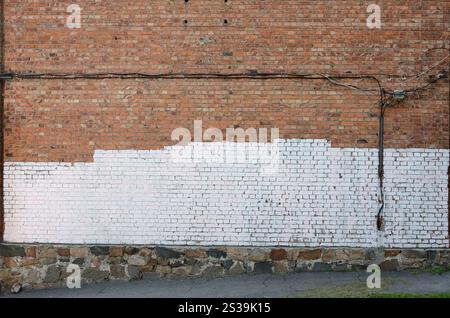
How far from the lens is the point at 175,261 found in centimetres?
807

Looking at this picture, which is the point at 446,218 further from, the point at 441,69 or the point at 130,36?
the point at 130,36

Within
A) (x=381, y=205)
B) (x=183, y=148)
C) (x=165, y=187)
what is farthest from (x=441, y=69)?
(x=165, y=187)

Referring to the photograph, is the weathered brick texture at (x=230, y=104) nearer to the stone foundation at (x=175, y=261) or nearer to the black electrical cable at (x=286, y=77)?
the black electrical cable at (x=286, y=77)

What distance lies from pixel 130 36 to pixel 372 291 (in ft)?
19.0

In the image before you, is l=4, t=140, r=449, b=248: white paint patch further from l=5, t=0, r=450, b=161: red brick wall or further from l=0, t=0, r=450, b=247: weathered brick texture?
l=5, t=0, r=450, b=161: red brick wall

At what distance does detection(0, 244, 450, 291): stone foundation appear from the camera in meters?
7.95

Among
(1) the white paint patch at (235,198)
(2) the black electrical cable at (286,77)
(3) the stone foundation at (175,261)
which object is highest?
(2) the black electrical cable at (286,77)

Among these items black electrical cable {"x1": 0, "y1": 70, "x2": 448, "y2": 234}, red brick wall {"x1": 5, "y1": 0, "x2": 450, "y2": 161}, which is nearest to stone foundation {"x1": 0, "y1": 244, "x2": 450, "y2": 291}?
Answer: black electrical cable {"x1": 0, "y1": 70, "x2": 448, "y2": 234}

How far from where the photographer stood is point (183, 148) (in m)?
8.07

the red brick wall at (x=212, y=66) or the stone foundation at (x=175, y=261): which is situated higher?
the red brick wall at (x=212, y=66)

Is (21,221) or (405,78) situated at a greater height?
(405,78)

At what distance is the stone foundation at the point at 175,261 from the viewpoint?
26.1 feet

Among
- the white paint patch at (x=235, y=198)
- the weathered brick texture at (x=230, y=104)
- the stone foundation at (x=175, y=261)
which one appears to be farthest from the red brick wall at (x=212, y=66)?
the stone foundation at (x=175, y=261)

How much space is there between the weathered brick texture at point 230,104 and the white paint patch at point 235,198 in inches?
1.0
